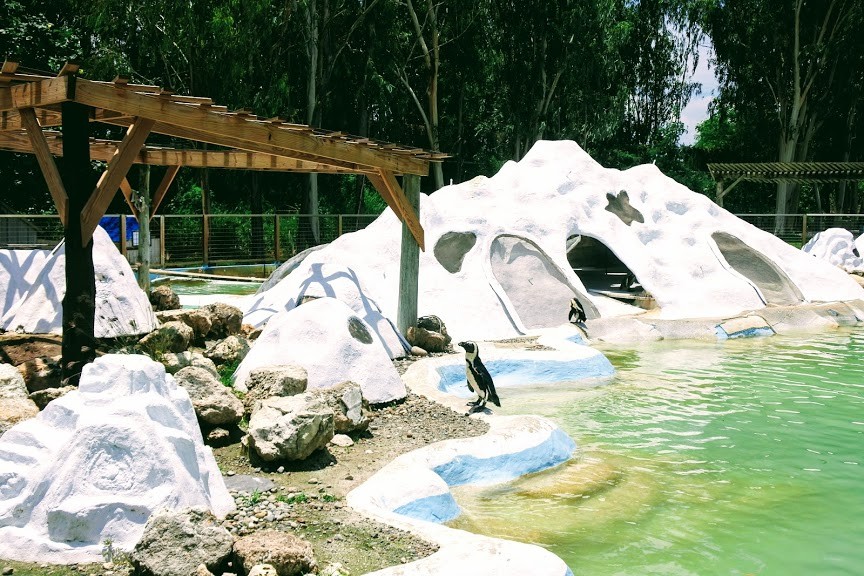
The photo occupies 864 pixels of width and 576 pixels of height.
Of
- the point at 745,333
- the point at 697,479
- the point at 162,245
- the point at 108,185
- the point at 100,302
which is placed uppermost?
the point at 108,185

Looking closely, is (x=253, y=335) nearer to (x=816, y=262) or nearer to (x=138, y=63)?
(x=816, y=262)

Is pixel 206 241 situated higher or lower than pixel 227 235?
lower

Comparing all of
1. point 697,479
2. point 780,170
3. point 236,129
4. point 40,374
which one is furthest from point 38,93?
point 780,170

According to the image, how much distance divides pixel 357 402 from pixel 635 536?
8.39 ft

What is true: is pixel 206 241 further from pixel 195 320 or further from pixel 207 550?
pixel 207 550

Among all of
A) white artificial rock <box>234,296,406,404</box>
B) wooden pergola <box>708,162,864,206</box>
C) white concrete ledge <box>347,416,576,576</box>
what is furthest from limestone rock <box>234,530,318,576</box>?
wooden pergola <box>708,162,864,206</box>

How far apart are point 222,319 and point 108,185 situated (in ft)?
11.3

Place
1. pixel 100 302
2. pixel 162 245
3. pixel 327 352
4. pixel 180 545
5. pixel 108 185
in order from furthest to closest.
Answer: pixel 162 245 < pixel 100 302 < pixel 327 352 < pixel 108 185 < pixel 180 545

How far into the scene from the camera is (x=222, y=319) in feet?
33.3

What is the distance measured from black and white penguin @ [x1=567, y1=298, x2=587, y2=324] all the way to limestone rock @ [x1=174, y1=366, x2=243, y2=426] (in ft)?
24.1

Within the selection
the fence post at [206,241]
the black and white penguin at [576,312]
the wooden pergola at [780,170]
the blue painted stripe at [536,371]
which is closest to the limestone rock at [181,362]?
the blue painted stripe at [536,371]

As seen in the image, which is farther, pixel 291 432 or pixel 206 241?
pixel 206 241

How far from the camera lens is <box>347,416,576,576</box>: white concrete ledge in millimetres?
4078

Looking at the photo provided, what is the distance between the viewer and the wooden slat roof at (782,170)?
24.5 meters
